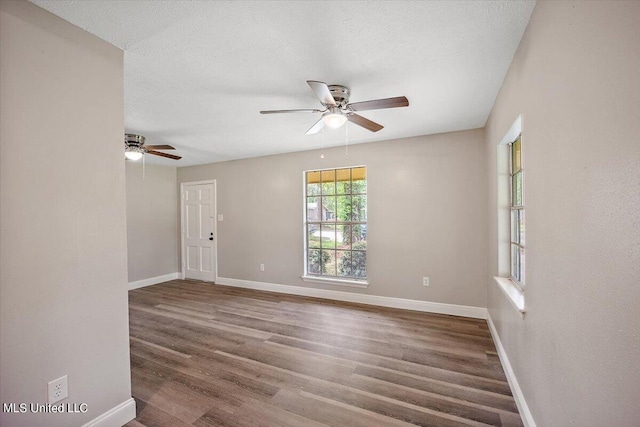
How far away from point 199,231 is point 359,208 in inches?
135

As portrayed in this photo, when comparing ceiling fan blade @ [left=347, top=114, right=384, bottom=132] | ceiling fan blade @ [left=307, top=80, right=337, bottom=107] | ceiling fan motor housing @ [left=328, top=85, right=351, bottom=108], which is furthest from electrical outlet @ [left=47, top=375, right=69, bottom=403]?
ceiling fan blade @ [left=347, top=114, right=384, bottom=132]

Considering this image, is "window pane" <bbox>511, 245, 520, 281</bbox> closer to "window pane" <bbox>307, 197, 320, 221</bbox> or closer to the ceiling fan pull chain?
the ceiling fan pull chain

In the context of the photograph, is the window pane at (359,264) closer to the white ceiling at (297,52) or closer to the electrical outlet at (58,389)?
the white ceiling at (297,52)

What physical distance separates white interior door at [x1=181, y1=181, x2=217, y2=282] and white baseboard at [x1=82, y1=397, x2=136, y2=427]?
3.70m

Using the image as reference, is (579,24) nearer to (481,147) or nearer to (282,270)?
(481,147)

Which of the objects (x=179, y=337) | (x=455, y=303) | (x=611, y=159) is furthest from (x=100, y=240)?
(x=455, y=303)

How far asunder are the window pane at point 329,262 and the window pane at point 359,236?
0.42 metres

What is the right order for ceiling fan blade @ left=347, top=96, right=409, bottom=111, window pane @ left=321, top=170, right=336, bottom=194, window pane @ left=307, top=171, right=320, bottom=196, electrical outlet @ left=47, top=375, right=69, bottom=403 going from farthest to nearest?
window pane @ left=307, top=171, right=320, bottom=196 → window pane @ left=321, top=170, right=336, bottom=194 → ceiling fan blade @ left=347, top=96, right=409, bottom=111 → electrical outlet @ left=47, top=375, right=69, bottom=403

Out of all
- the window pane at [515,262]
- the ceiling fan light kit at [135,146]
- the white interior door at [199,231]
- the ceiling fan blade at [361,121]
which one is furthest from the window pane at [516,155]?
the white interior door at [199,231]

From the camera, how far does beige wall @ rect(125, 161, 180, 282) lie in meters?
4.96

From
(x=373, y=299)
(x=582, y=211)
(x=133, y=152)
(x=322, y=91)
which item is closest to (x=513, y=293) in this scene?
(x=582, y=211)

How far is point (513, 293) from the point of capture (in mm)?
1996

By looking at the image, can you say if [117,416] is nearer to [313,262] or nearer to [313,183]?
[313,262]

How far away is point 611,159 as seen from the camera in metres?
0.81
